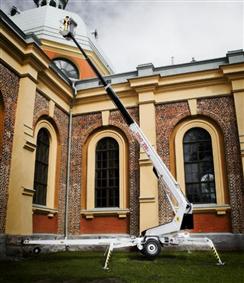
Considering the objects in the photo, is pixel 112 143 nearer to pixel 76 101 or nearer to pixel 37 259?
pixel 76 101

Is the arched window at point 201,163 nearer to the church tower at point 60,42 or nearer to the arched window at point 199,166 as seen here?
the arched window at point 199,166

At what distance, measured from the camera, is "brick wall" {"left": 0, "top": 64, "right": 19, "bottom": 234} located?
36.3 feet

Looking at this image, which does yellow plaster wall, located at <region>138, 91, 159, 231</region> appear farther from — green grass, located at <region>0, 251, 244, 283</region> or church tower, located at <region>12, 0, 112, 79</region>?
church tower, located at <region>12, 0, 112, 79</region>

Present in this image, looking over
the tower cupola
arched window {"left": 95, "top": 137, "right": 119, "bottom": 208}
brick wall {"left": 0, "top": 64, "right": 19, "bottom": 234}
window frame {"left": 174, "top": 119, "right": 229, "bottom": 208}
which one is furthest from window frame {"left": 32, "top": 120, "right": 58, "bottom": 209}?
the tower cupola

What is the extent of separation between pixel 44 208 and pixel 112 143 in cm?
442

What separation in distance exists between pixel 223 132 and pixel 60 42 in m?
13.3

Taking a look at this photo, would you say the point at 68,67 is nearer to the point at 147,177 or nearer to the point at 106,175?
the point at 106,175

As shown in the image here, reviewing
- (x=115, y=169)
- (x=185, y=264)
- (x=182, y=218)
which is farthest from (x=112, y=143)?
(x=185, y=264)

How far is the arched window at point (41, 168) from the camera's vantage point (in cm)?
1366

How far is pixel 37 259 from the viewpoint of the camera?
420 inches

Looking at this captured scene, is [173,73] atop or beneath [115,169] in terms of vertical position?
atop

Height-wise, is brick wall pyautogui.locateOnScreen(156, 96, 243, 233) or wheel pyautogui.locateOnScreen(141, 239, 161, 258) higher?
brick wall pyautogui.locateOnScreen(156, 96, 243, 233)

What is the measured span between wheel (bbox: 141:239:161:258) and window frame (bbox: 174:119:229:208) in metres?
4.29

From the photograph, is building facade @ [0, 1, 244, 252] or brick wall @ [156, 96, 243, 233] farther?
brick wall @ [156, 96, 243, 233]
